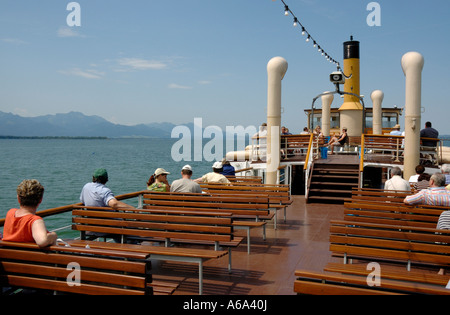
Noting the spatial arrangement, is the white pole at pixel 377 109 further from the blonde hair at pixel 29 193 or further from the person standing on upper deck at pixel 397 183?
the blonde hair at pixel 29 193

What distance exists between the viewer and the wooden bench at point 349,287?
2916 mm

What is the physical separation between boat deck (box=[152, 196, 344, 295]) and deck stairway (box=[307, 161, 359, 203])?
137 inches

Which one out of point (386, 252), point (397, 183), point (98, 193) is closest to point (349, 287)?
point (386, 252)

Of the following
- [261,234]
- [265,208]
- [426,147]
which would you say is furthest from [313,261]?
[426,147]

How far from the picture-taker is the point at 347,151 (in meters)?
21.6

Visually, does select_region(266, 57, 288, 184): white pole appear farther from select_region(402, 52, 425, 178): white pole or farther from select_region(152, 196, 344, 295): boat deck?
select_region(152, 196, 344, 295): boat deck

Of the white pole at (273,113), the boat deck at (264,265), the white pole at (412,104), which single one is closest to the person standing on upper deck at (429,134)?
the white pole at (412,104)

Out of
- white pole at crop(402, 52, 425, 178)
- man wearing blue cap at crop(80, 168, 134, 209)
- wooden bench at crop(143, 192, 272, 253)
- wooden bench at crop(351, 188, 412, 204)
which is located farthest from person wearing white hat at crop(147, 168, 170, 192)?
white pole at crop(402, 52, 425, 178)

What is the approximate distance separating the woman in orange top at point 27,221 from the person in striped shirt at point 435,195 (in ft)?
16.8

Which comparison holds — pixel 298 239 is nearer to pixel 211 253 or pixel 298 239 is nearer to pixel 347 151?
pixel 211 253

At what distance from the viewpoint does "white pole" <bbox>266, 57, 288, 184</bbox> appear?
13.2 metres

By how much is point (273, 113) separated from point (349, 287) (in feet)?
34.4

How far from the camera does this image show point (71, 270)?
3.49 m

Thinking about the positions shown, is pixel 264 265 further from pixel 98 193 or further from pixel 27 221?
pixel 27 221
